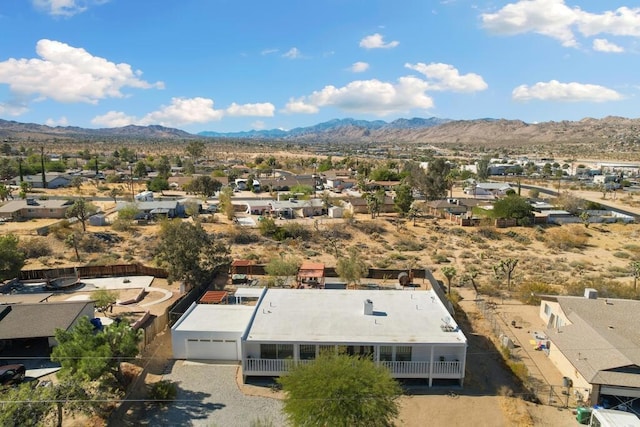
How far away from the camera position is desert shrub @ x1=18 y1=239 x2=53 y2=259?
41.7 metres

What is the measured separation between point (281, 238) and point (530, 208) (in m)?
34.5

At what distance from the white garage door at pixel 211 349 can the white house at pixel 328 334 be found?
5cm

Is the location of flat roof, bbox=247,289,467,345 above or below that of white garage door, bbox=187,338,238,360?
above

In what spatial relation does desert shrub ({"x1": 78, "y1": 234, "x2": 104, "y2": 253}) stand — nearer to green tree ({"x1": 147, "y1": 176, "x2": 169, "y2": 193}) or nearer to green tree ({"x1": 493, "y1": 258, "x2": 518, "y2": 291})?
green tree ({"x1": 493, "y1": 258, "x2": 518, "y2": 291})

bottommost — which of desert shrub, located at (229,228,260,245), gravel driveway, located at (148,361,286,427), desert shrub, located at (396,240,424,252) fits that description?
gravel driveway, located at (148,361,286,427)

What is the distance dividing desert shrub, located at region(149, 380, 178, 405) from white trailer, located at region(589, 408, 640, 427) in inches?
690

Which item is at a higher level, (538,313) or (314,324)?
(314,324)

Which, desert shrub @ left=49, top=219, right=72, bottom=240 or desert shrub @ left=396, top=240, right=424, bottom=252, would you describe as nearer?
desert shrub @ left=49, top=219, right=72, bottom=240

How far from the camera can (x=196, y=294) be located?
3030 centimetres

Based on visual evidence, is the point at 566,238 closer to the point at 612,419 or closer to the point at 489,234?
the point at 489,234

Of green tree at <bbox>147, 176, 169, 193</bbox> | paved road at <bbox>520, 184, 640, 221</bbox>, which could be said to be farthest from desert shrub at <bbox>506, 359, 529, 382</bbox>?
green tree at <bbox>147, 176, 169, 193</bbox>

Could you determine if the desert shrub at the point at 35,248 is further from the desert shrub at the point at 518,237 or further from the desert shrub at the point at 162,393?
the desert shrub at the point at 518,237

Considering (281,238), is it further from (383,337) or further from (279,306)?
(383,337)

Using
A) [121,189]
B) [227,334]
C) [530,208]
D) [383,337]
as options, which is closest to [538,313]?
[383,337]
